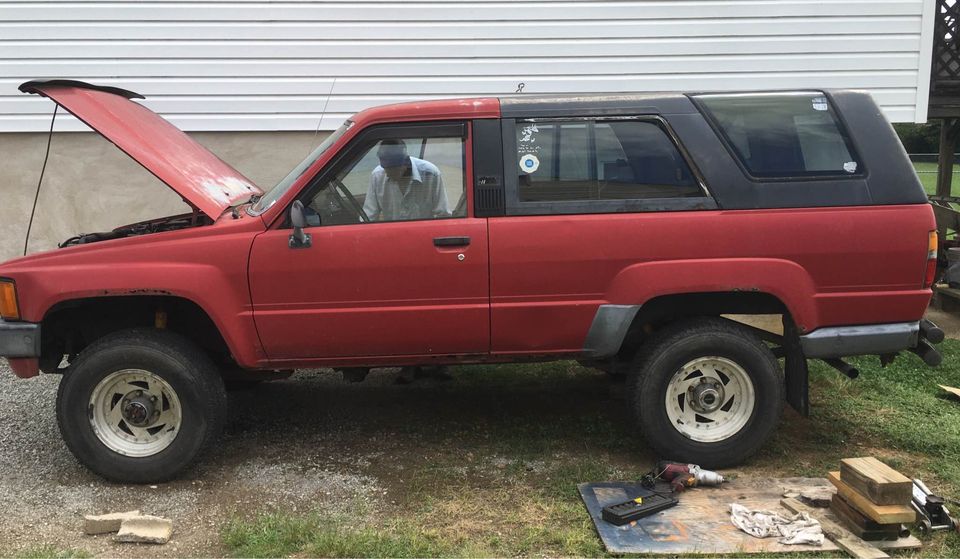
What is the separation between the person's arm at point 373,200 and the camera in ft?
13.1

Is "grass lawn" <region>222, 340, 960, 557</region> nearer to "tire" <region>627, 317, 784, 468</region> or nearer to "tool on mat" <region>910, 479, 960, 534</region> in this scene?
"tool on mat" <region>910, 479, 960, 534</region>

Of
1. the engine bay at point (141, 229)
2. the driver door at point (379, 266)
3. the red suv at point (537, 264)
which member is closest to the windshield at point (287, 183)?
the red suv at point (537, 264)

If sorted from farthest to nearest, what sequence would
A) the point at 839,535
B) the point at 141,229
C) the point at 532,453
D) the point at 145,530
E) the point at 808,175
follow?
1. the point at 141,229
2. the point at 532,453
3. the point at 808,175
4. the point at 145,530
5. the point at 839,535

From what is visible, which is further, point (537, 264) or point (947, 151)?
point (947, 151)

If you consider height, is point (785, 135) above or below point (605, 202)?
above

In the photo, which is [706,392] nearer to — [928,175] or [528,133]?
[528,133]

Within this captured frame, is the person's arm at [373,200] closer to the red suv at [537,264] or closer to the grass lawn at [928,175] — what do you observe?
the red suv at [537,264]

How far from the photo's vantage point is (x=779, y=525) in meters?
3.43

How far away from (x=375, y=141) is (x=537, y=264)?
3.61 ft

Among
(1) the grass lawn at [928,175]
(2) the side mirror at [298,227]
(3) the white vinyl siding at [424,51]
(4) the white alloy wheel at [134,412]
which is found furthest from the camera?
(1) the grass lawn at [928,175]

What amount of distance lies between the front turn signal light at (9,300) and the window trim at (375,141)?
4.90ft

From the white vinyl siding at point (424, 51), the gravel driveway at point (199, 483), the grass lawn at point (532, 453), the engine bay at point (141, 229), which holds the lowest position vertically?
the grass lawn at point (532, 453)

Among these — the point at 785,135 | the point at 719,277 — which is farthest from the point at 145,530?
the point at 785,135

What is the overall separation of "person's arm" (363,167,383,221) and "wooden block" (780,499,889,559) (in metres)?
2.56
